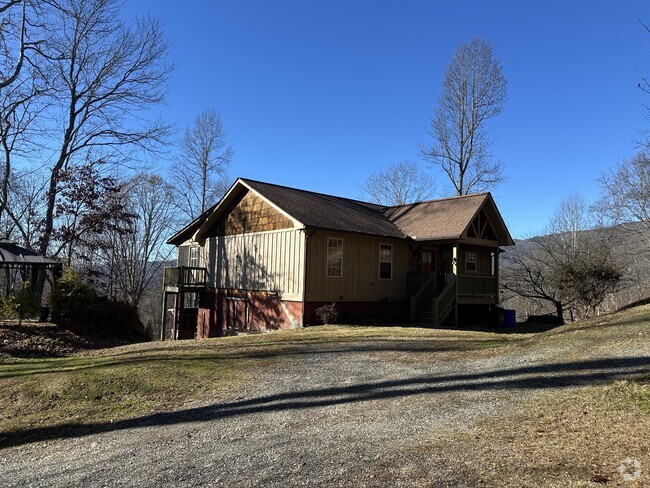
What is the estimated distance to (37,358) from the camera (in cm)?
1268

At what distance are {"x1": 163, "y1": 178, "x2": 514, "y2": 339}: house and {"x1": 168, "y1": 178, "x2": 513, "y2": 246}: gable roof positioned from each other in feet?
0.19

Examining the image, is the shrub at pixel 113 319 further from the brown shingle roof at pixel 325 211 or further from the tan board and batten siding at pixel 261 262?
the brown shingle roof at pixel 325 211

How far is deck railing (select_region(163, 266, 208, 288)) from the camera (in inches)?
869

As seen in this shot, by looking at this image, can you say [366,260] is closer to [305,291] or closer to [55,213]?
[305,291]

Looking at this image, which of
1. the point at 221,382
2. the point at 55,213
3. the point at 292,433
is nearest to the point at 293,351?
the point at 221,382

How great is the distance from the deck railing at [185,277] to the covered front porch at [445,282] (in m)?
9.90

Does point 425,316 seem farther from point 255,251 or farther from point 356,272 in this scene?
point 255,251

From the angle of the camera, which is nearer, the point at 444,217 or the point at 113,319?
the point at 113,319

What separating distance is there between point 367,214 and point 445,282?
4745 mm

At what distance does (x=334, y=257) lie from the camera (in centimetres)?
1808

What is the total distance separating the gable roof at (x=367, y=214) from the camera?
1862 centimetres

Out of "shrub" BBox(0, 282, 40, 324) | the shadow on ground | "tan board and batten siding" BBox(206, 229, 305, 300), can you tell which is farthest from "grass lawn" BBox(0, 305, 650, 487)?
"shrub" BBox(0, 282, 40, 324)

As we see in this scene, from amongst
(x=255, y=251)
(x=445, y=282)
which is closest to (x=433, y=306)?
(x=445, y=282)

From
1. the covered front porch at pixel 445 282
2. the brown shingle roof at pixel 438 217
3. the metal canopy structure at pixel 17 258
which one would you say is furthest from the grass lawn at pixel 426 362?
the brown shingle roof at pixel 438 217
